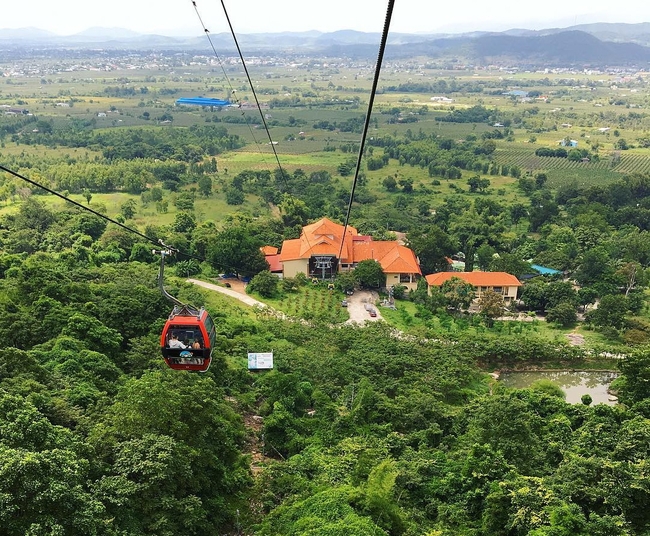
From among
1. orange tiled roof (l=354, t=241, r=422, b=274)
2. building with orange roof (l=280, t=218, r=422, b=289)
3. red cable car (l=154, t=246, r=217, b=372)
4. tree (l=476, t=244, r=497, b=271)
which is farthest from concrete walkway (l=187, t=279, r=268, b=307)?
red cable car (l=154, t=246, r=217, b=372)

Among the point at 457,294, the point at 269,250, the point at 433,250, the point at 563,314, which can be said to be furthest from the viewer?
the point at 269,250

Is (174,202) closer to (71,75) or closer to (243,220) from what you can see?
(243,220)

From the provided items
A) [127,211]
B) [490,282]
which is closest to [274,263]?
[490,282]

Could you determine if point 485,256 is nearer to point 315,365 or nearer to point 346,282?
point 346,282

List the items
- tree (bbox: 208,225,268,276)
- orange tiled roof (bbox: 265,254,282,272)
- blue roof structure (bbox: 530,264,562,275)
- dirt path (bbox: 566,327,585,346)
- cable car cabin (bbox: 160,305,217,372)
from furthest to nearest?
blue roof structure (bbox: 530,264,562,275) → orange tiled roof (bbox: 265,254,282,272) → tree (bbox: 208,225,268,276) → dirt path (bbox: 566,327,585,346) → cable car cabin (bbox: 160,305,217,372)

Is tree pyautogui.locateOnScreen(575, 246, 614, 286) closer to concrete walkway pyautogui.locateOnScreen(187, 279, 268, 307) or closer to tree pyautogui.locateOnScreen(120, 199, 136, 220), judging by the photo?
concrete walkway pyautogui.locateOnScreen(187, 279, 268, 307)

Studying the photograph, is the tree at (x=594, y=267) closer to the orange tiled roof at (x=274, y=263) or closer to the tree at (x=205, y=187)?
the orange tiled roof at (x=274, y=263)
